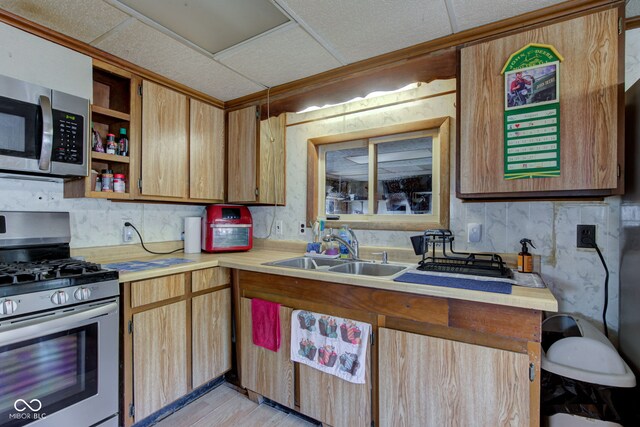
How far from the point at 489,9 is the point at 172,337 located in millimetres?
2440

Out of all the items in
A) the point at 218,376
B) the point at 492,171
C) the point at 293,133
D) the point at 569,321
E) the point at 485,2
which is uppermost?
the point at 485,2

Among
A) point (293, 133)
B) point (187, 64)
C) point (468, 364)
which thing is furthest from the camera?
point (293, 133)

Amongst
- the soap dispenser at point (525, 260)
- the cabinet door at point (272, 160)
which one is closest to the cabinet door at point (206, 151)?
the cabinet door at point (272, 160)

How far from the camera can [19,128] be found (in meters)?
1.53

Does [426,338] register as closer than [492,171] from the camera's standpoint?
Yes

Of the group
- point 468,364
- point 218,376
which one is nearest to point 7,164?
point 218,376

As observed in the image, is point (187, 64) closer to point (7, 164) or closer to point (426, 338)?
point (7, 164)

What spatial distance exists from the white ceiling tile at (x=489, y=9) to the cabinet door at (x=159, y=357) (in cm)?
220

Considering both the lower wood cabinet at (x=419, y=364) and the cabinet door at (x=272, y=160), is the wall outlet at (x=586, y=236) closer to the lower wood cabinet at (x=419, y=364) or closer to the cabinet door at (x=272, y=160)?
the lower wood cabinet at (x=419, y=364)

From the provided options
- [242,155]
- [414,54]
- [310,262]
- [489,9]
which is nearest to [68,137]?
[242,155]

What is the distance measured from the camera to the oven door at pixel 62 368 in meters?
1.24

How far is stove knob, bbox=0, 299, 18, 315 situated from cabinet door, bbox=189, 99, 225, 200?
1.27 metres

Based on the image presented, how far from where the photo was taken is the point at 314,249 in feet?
7.64

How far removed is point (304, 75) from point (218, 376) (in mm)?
2192
